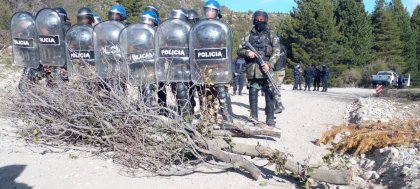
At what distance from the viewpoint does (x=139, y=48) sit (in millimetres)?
6223

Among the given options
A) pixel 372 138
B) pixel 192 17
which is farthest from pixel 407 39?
pixel 372 138

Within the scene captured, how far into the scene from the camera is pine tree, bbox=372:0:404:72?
43531 millimetres

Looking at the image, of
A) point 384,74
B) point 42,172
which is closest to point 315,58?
point 384,74

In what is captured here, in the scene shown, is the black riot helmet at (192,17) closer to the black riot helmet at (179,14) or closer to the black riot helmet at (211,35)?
the black riot helmet at (179,14)

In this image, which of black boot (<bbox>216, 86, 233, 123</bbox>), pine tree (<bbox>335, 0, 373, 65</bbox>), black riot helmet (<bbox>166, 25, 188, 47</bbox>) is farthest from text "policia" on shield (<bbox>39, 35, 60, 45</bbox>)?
pine tree (<bbox>335, 0, 373, 65</bbox>)

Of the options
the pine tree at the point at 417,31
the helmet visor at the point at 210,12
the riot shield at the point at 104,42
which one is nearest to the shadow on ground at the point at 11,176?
the riot shield at the point at 104,42

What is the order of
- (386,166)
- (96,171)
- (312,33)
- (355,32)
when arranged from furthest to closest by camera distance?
(355,32) < (312,33) < (386,166) < (96,171)

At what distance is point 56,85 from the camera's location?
5.62 metres

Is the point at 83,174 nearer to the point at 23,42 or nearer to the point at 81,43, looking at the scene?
the point at 81,43

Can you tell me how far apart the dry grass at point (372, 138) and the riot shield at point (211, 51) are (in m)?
1.79

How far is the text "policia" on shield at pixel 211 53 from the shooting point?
585 cm

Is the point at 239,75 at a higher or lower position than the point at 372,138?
higher

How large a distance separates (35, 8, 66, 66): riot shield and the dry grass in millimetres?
4422

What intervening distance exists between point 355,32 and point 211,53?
1519 inches
